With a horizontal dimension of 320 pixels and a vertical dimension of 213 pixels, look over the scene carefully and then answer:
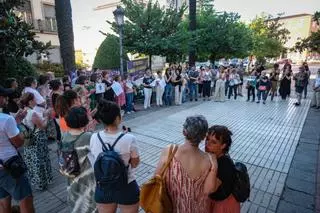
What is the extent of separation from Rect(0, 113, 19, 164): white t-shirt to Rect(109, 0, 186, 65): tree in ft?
34.2

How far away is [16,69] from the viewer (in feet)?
23.8

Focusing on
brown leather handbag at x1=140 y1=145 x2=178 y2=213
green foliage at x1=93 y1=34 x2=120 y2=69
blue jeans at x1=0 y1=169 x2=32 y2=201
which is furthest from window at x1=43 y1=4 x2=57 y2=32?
brown leather handbag at x1=140 y1=145 x2=178 y2=213

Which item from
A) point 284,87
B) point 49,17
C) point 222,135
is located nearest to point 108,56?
point 284,87

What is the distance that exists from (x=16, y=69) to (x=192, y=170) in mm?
7049

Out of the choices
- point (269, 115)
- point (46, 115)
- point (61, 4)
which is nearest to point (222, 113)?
point (269, 115)

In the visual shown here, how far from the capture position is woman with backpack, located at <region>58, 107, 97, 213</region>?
261 centimetres

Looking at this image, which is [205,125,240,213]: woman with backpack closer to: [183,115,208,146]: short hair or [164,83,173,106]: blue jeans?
[183,115,208,146]: short hair

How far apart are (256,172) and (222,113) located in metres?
5.21

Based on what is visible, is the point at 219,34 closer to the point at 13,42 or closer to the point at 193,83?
the point at 193,83

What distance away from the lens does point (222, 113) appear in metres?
10.1

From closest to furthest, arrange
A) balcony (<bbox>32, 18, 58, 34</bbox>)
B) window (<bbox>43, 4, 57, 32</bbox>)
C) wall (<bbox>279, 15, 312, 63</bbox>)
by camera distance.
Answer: balcony (<bbox>32, 18, 58, 34</bbox>) → window (<bbox>43, 4, 57, 32</bbox>) → wall (<bbox>279, 15, 312, 63</bbox>)

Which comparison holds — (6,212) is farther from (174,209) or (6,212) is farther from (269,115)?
(269,115)

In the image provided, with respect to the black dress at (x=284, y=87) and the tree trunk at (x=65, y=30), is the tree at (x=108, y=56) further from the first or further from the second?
the black dress at (x=284, y=87)

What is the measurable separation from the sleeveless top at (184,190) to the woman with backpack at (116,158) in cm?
47
